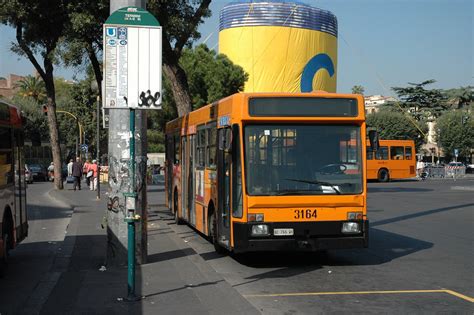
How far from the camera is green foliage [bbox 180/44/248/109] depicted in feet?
162

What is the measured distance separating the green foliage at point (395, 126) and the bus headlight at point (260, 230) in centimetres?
7479

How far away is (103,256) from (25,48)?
22.2 metres

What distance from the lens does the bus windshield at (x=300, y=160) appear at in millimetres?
9977

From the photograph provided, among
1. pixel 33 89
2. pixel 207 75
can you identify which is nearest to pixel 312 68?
pixel 207 75

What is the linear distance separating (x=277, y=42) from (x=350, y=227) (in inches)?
1940

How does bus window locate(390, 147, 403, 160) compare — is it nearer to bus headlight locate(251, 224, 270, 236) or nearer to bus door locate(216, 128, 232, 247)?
bus door locate(216, 128, 232, 247)

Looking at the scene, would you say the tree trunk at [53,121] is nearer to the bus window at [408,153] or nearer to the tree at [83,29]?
the tree at [83,29]

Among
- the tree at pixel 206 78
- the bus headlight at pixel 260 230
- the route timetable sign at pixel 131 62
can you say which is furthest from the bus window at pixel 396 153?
the route timetable sign at pixel 131 62

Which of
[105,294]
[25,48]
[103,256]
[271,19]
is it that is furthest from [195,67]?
[105,294]

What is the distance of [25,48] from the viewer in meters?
30.7

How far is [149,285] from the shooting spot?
8.38 m

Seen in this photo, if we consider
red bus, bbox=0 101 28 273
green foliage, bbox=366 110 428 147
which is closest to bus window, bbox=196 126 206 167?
red bus, bbox=0 101 28 273

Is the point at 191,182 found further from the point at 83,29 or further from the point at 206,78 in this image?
the point at 206,78

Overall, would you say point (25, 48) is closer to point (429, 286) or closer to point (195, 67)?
point (195, 67)
